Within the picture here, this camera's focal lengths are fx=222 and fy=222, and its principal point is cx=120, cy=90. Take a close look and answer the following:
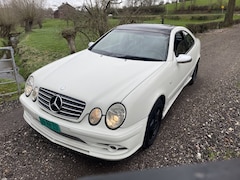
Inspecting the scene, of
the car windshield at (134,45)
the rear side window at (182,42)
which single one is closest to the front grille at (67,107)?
the car windshield at (134,45)

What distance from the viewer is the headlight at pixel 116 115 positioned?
2.34 m

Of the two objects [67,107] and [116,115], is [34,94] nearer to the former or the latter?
[67,107]

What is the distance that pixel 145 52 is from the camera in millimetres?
3510

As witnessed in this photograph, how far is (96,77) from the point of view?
2.80 metres

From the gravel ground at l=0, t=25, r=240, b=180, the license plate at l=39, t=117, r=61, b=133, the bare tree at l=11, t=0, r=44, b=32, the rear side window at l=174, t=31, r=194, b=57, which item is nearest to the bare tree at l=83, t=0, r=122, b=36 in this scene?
the rear side window at l=174, t=31, r=194, b=57

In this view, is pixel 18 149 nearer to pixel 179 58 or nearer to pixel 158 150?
pixel 158 150

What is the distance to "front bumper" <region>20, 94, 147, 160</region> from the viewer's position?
90.7 inches

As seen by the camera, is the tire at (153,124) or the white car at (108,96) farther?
the tire at (153,124)

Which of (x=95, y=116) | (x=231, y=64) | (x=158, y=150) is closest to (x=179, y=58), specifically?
(x=158, y=150)

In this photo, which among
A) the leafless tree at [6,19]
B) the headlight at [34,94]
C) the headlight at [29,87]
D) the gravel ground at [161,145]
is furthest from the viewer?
the leafless tree at [6,19]

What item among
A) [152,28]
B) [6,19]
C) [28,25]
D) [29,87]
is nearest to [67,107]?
[29,87]

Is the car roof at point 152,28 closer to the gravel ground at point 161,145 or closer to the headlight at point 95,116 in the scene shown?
the gravel ground at point 161,145

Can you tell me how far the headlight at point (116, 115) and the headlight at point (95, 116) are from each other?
0.09 metres

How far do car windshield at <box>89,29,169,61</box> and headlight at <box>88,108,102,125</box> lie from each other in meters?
1.31
